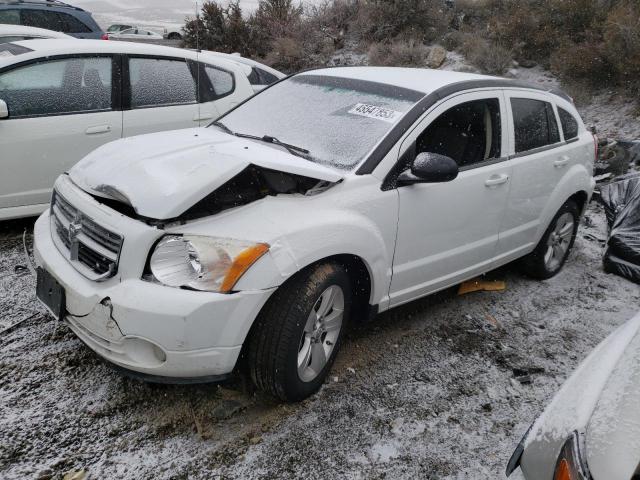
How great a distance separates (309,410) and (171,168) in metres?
1.40

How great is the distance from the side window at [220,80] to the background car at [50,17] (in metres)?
6.02

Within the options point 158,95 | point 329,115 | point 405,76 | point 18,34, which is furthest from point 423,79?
point 18,34

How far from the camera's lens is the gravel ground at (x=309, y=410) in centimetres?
244

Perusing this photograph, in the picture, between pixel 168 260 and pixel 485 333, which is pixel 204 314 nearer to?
pixel 168 260

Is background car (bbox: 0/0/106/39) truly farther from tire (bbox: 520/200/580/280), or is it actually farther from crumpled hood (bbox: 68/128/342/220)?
tire (bbox: 520/200/580/280)

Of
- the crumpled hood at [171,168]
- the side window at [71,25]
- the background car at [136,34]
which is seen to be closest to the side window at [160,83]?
the crumpled hood at [171,168]

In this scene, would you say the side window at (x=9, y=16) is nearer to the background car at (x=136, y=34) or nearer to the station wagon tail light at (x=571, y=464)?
the station wagon tail light at (x=571, y=464)

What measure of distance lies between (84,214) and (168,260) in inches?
22.3

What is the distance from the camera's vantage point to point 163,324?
2.29 m

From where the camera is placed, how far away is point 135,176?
2613mm

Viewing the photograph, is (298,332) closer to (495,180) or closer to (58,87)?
(495,180)

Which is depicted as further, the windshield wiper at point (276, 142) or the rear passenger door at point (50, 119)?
the rear passenger door at point (50, 119)

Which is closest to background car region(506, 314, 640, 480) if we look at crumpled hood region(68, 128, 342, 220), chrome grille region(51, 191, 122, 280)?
crumpled hood region(68, 128, 342, 220)

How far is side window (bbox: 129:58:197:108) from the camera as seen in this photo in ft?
15.8
